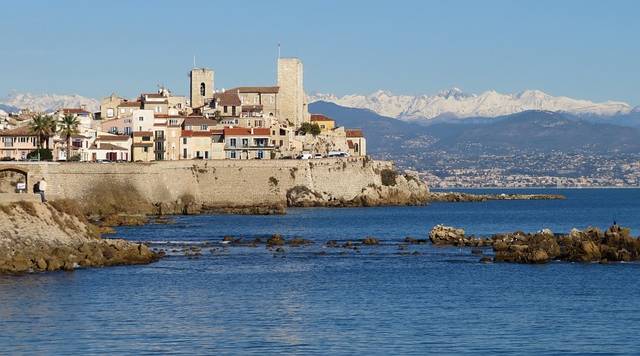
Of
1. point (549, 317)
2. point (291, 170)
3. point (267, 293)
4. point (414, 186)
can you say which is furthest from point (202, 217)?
point (549, 317)

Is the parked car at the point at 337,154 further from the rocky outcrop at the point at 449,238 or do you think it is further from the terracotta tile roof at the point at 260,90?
the rocky outcrop at the point at 449,238

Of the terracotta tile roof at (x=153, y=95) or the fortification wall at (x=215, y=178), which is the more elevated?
the terracotta tile roof at (x=153, y=95)

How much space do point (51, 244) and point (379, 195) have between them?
250 ft

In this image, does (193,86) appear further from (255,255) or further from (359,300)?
(359,300)

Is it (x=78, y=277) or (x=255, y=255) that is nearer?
(x=78, y=277)

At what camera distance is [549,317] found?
44406 millimetres

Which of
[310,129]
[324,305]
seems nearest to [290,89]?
[310,129]

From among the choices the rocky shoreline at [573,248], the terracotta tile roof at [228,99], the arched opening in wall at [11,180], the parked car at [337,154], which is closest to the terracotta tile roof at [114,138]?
the arched opening in wall at [11,180]

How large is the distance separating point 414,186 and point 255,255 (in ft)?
255

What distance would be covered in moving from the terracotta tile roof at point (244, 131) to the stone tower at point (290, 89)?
16805 millimetres

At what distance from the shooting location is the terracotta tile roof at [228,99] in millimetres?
139250

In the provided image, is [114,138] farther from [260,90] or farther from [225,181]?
[260,90]

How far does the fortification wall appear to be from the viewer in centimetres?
10100

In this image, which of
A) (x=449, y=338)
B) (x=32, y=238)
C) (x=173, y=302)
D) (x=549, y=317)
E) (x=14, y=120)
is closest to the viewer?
(x=449, y=338)
